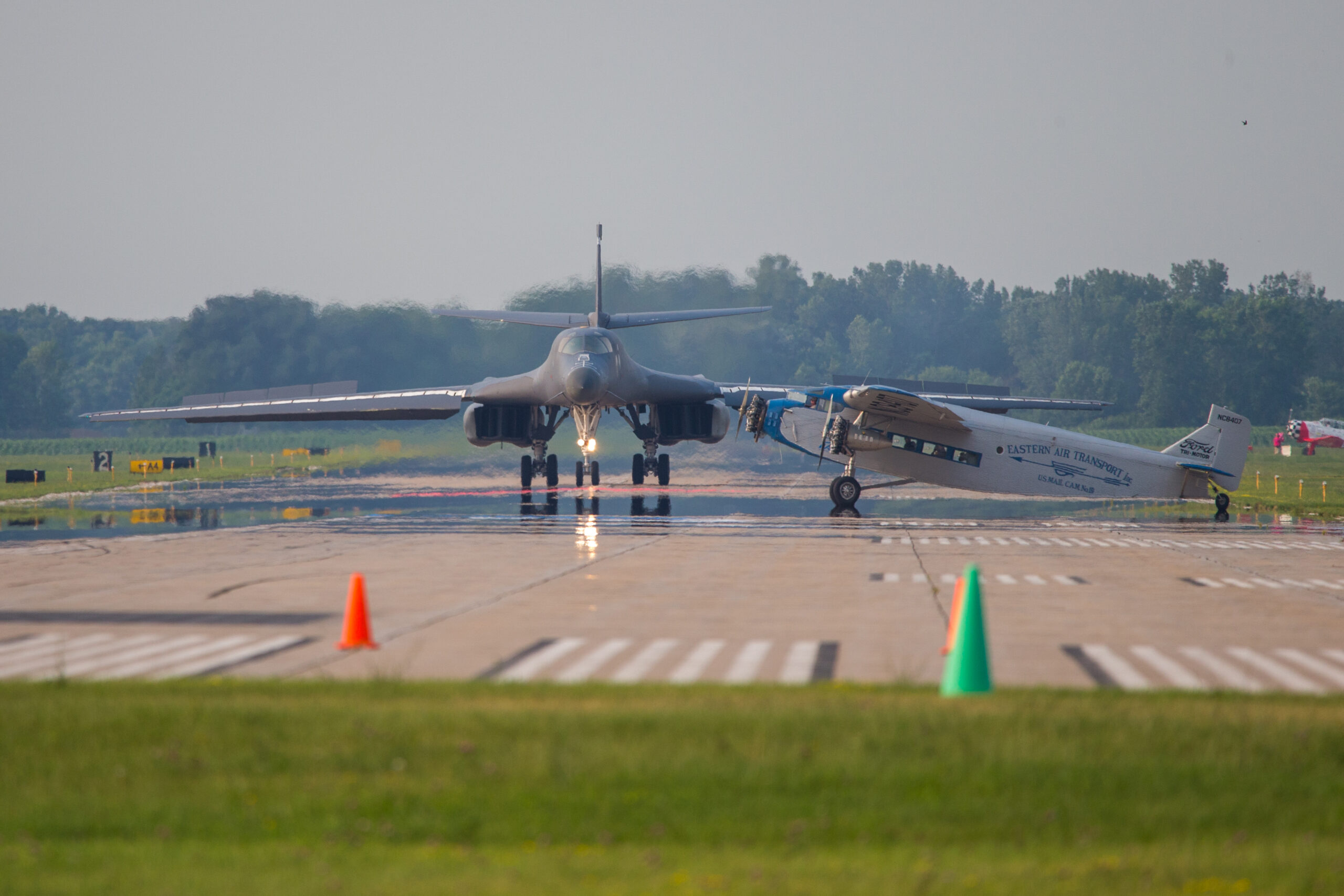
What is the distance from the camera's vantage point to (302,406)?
41.9m

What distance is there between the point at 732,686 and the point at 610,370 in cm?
2892

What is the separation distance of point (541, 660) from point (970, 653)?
3.81m

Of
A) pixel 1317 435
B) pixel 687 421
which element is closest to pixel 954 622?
pixel 687 421

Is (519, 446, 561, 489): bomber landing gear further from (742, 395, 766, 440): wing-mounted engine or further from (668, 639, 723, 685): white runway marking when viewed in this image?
(668, 639, 723, 685): white runway marking

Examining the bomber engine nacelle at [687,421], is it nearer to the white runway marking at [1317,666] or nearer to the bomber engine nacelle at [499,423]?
the bomber engine nacelle at [499,423]

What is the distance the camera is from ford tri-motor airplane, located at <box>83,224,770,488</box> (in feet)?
126

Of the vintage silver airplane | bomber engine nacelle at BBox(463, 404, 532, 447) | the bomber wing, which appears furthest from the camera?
bomber engine nacelle at BBox(463, 404, 532, 447)

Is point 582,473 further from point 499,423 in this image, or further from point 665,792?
point 665,792

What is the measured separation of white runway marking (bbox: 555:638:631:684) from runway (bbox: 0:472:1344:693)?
34 millimetres

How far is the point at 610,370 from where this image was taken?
38062mm

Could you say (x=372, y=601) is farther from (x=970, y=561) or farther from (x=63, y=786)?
(x=970, y=561)

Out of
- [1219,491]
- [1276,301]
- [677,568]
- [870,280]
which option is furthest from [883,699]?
[870,280]

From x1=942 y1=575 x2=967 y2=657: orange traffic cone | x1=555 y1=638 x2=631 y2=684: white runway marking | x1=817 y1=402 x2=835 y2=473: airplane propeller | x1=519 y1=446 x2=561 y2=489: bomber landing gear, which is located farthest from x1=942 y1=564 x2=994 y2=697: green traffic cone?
x1=519 y1=446 x2=561 y2=489: bomber landing gear

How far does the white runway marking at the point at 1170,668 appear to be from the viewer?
395 inches
